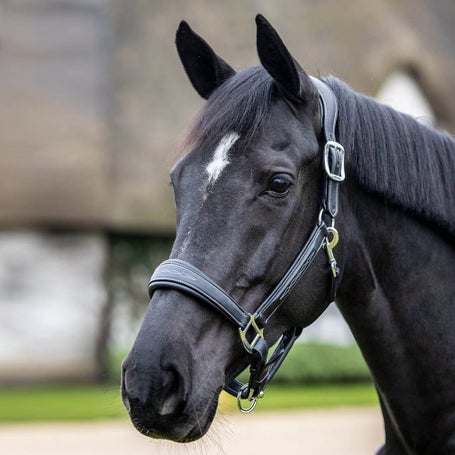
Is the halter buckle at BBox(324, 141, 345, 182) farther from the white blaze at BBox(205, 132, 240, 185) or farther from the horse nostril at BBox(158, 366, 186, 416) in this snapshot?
the horse nostril at BBox(158, 366, 186, 416)

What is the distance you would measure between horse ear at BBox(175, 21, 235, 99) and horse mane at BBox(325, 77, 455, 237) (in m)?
0.42

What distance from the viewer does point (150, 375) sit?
2398 mm

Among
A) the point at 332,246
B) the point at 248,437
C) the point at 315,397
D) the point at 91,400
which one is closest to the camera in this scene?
the point at 332,246

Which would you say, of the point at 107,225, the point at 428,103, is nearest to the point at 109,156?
the point at 107,225

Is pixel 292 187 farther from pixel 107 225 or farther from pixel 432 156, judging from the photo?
pixel 107 225

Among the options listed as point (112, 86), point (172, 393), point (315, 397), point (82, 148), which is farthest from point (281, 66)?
point (112, 86)

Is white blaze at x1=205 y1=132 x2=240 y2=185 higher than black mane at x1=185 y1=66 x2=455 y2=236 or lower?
lower

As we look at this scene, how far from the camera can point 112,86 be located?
55.7 ft

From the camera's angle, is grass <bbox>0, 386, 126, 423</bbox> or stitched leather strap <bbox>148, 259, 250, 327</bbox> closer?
stitched leather strap <bbox>148, 259, 250, 327</bbox>

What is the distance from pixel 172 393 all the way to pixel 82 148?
14117mm

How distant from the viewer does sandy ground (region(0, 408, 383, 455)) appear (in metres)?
9.14

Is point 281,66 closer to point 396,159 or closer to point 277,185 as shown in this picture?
point 277,185

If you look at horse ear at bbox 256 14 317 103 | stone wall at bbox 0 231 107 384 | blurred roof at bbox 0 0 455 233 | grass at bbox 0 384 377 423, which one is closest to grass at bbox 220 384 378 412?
grass at bbox 0 384 377 423

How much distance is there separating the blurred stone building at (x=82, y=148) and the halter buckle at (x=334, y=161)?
12.6 m
